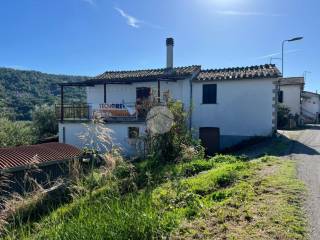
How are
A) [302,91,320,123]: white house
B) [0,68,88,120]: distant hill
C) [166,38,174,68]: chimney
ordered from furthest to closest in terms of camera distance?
[0,68,88,120]: distant hill, [302,91,320,123]: white house, [166,38,174,68]: chimney

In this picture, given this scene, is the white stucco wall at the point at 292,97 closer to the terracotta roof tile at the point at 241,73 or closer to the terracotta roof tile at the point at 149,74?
the terracotta roof tile at the point at 241,73

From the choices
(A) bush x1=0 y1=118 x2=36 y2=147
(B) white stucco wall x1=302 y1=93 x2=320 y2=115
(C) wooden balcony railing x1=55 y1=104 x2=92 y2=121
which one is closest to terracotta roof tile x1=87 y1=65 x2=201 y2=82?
(C) wooden balcony railing x1=55 y1=104 x2=92 y2=121

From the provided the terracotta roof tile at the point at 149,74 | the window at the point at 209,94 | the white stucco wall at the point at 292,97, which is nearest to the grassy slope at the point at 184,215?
the window at the point at 209,94

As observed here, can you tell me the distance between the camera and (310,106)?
41.8 meters

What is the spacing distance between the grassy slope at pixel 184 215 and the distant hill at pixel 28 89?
1492 inches

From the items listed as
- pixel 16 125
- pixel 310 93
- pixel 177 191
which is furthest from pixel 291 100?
pixel 177 191

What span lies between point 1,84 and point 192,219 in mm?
50495

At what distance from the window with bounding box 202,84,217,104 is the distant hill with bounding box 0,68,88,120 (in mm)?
25299

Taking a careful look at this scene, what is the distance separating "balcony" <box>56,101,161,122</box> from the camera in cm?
1977

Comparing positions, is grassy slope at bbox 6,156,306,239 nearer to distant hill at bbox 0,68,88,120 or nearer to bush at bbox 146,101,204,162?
bush at bbox 146,101,204,162

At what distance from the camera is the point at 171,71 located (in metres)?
22.8

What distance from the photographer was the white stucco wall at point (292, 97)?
3219cm

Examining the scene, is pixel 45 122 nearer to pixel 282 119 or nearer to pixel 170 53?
pixel 170 53

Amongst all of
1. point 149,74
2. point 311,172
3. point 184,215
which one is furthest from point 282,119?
point 184,215
